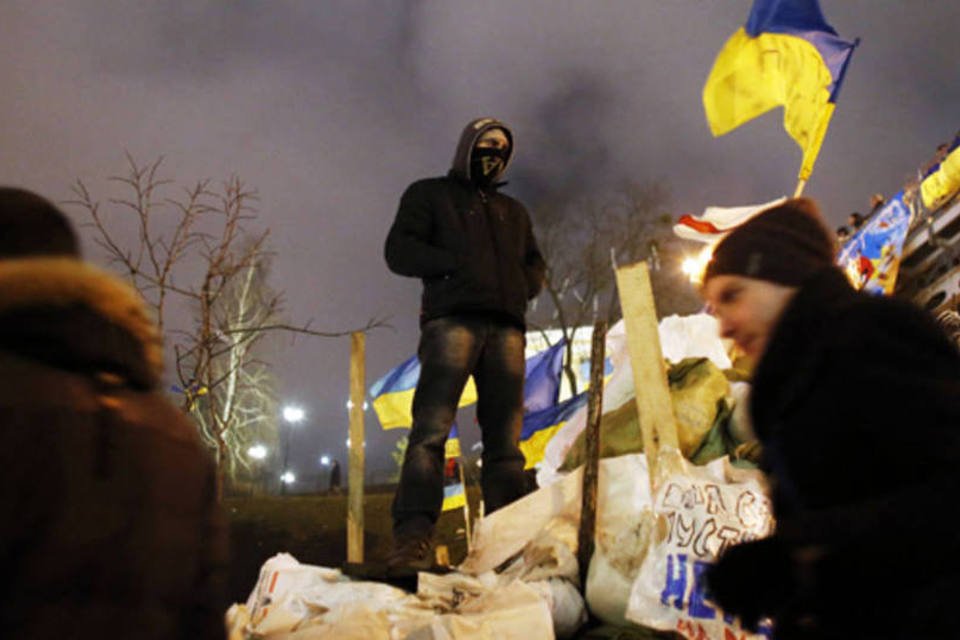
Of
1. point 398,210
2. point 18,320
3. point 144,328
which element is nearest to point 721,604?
point 144,328

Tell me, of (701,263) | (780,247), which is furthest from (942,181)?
(780,247)

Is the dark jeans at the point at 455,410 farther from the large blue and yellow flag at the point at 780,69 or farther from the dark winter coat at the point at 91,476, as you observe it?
the large blue and yellow flag at the point at 780,69

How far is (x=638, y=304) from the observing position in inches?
160

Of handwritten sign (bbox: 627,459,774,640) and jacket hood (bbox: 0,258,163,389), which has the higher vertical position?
jacket hood (bbox: 0,258,163,389)

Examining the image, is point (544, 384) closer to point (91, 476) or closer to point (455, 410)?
point (455, 410)

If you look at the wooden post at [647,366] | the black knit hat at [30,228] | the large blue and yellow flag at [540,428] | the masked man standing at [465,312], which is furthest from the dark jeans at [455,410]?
the large blue and yellow flag at [540,428]

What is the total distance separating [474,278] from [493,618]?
1781 mm

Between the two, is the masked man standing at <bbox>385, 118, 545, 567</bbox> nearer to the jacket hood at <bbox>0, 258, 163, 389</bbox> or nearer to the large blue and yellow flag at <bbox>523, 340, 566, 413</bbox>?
the jacket hood at <bbox>0, 258, 163, 389</bbox>

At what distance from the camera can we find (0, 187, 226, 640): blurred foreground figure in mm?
1188

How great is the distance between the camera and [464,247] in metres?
4.04

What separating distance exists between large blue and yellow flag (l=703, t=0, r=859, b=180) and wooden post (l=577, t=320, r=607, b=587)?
14.0 ft

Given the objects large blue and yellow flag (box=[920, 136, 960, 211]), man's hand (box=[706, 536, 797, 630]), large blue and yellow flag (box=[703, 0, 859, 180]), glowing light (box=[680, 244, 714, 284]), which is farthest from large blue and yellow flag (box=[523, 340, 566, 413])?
man's hand (box=[706, 536, 797, 630])

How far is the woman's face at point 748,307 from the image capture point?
5.35ft

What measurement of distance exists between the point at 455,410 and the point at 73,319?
8.74ft
